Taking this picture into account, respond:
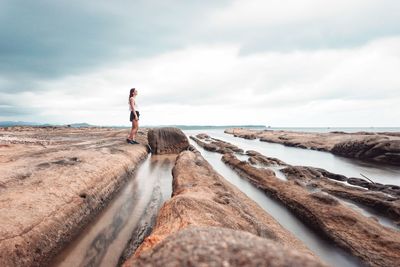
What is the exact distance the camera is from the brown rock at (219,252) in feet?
4.35

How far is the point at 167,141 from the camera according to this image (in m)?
13.9

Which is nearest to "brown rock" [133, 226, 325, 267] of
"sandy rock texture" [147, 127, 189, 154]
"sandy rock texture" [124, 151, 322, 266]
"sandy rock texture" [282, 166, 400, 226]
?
"sandy rock texture" [124, 151, 322, 266]

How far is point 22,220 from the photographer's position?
3.13m

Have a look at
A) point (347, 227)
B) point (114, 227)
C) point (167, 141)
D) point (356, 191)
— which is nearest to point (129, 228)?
point (114, 227)

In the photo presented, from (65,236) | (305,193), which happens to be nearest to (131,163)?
(65,236)

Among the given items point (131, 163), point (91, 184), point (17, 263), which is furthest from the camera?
point (131, 163)

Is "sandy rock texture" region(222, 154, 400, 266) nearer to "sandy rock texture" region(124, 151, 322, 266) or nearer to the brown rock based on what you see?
"sandy rock texture" region(124, 151, 322, 266)

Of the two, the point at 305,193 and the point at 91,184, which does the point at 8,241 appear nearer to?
the point at 91,184

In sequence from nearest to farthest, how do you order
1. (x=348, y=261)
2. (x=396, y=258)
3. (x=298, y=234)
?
(x=396, y=258)
(x=348, y=261)
(x=298, y=234)

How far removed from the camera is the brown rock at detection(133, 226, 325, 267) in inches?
52.2

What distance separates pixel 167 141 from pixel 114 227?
383 inches

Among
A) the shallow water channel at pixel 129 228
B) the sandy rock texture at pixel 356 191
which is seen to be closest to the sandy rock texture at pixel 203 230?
the shallow water channel at pixel 129 228

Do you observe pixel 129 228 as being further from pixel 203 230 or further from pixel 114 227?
pixel 203 230

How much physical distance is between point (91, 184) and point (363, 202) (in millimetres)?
6203
